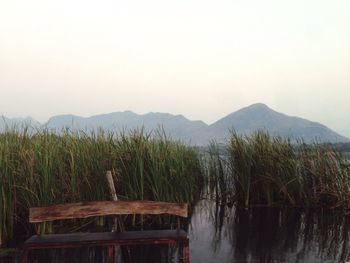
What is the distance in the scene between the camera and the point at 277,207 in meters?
11.7

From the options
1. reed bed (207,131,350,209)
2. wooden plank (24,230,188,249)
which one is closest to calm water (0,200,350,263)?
reed bed (207,131,350,209)

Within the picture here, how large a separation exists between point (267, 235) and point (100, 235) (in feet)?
15.4

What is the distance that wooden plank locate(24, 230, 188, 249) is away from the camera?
18.3 feet

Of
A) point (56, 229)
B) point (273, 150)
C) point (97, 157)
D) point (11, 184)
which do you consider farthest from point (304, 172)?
point (11, 184)

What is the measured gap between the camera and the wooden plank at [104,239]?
559 centimetres

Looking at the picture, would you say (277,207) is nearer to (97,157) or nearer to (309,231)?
(309,231)

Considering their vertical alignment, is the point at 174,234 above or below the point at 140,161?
below

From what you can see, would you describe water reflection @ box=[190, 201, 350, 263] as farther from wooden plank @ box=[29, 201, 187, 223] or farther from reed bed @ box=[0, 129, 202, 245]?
wooden plank @ box=[29, 201, 187, 223]

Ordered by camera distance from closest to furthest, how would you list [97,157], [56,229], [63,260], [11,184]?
[63,260], [11,184], [56,229], [97,157]

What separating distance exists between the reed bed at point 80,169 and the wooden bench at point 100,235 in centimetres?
231

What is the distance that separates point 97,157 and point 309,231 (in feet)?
18.2

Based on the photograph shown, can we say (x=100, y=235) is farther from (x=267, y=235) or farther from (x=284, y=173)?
(x=284, y=173)

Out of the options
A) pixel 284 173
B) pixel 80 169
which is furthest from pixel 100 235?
pixel 284 173

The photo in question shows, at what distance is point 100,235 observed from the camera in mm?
6059
